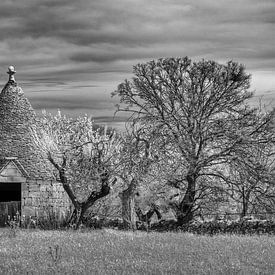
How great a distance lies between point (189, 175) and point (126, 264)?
1184 cm

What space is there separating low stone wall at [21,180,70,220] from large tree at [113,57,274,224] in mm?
6778

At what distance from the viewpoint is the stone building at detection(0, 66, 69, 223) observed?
28.8 metres

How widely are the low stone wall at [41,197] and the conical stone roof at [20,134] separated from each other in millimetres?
386

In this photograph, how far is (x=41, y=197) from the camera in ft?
95.3

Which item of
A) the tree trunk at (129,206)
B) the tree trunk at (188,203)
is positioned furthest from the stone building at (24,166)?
the tree trunk at (188,203)

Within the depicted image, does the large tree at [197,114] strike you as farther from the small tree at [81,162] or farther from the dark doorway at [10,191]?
the dark doorway at [10,191]

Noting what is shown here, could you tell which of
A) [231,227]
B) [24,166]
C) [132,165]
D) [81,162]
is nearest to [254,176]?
[231,227]

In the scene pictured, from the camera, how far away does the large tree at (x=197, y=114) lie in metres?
23.5

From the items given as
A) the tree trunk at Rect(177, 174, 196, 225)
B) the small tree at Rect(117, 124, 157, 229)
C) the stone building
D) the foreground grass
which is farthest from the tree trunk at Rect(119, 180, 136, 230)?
the foreground grass

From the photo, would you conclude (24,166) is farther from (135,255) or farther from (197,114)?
(135,255)

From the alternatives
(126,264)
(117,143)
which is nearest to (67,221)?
(117,143)

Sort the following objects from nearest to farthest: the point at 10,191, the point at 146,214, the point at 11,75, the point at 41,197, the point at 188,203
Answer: the point at 188,203 < the point at 146,214 < the point at 41,197 < the point at 11,75 < the point at 10,191

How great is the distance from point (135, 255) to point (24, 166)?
661 inches

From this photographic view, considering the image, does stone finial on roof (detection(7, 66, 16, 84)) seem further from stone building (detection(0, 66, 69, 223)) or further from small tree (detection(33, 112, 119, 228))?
small tree (detection(33, 112, 119, 228))
